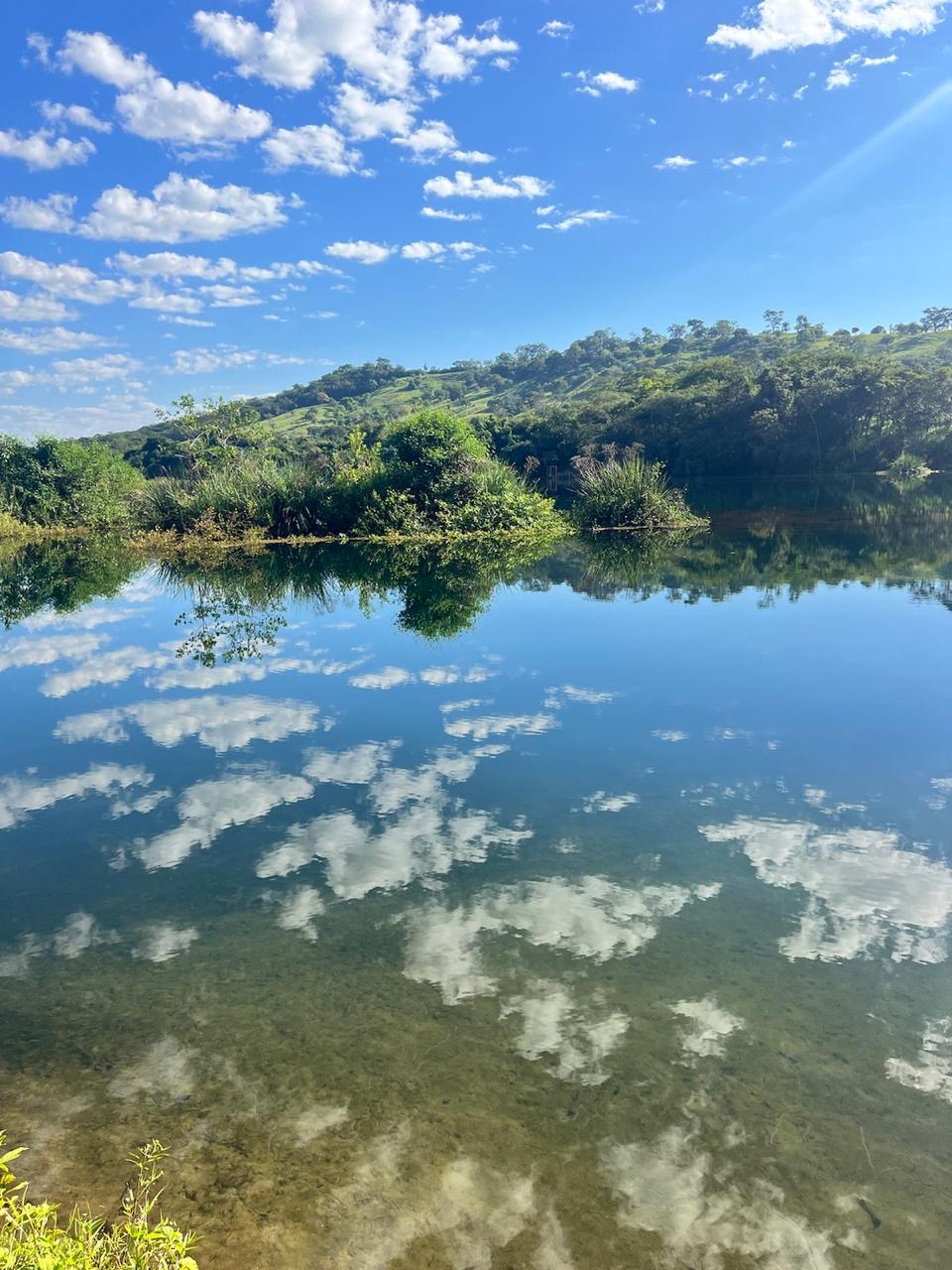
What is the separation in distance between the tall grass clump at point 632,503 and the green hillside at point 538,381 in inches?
2016

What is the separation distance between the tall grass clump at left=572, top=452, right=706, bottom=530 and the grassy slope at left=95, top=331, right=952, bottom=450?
78172 mm

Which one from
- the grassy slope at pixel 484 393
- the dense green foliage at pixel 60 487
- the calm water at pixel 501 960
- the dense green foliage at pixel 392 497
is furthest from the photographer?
the grassy slope at pixel 484 393

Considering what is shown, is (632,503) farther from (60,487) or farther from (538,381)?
(538,381)

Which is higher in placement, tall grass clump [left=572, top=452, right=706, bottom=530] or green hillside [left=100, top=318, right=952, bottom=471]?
green hillside [left=100, top=318, right=952, bottom=471]

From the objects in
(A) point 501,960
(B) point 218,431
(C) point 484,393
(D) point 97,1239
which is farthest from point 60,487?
(C) point 484,393

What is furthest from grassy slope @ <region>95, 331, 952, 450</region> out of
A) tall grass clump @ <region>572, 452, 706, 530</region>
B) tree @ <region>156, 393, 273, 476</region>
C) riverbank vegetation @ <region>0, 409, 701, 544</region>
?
riverbank vegetation @ <region>0, 409, 701, 544</region>

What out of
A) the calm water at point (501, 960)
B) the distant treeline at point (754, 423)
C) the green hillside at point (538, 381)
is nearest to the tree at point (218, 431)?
the distant treeline at point (754, 423)

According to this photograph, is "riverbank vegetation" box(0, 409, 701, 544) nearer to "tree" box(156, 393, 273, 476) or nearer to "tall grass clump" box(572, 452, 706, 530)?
"tall grass clump" box(572, 452, 706, 530)

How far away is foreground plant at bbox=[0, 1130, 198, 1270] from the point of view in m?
2.33

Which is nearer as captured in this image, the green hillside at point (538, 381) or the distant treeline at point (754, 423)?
the distant treeline at point (754, 423)

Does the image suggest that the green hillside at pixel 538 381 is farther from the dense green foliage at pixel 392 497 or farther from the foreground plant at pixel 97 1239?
the foreground plant at pixel 97 1239

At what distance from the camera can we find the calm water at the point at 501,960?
3.49 metres

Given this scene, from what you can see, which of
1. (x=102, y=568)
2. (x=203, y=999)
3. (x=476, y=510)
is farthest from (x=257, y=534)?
(x=203, y=999)

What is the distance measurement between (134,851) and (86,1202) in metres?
3.78
